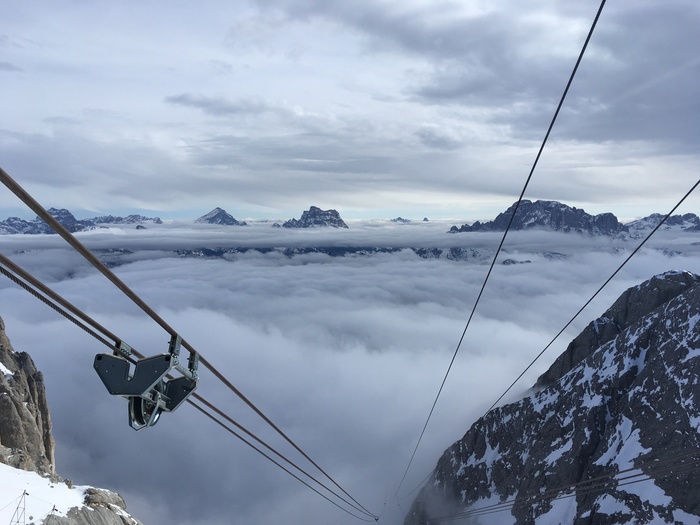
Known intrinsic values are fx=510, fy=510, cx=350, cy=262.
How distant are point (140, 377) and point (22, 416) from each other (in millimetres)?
120214

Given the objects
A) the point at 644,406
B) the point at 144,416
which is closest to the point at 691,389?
the point at 644,406

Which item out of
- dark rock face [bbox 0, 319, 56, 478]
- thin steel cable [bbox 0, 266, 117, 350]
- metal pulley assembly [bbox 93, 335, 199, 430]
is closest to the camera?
thin steel cable [bbox 0, 266, 117, 350]

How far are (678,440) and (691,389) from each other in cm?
1816

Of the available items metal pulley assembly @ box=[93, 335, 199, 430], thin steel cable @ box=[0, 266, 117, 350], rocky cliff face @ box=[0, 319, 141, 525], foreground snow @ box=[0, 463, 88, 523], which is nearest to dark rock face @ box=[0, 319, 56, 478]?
rocky cliff face @ box=[0, 319, 141, 525]

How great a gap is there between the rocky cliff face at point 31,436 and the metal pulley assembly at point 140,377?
5859 centimetres

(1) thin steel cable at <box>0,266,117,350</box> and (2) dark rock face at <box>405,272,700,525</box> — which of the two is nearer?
(1) thin steel cable at <box>0,266,117,350</box>

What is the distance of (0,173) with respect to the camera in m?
7.91

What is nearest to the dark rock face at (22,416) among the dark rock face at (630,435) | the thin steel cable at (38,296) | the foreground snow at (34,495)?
the foreground snow at (34,495)

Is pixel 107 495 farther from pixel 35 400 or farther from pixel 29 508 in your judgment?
pixel 35 400

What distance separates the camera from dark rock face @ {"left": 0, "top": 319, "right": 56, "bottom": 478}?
8031cm

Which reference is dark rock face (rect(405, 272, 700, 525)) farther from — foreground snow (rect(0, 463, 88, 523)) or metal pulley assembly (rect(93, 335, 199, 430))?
metal pulley assembly (rect(93, 335, 199, 430))

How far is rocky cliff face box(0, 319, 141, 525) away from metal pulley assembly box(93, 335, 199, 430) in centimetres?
5859

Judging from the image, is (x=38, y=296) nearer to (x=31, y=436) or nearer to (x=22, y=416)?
(x=22, y=416)

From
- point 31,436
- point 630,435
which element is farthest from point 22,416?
point 630,435
